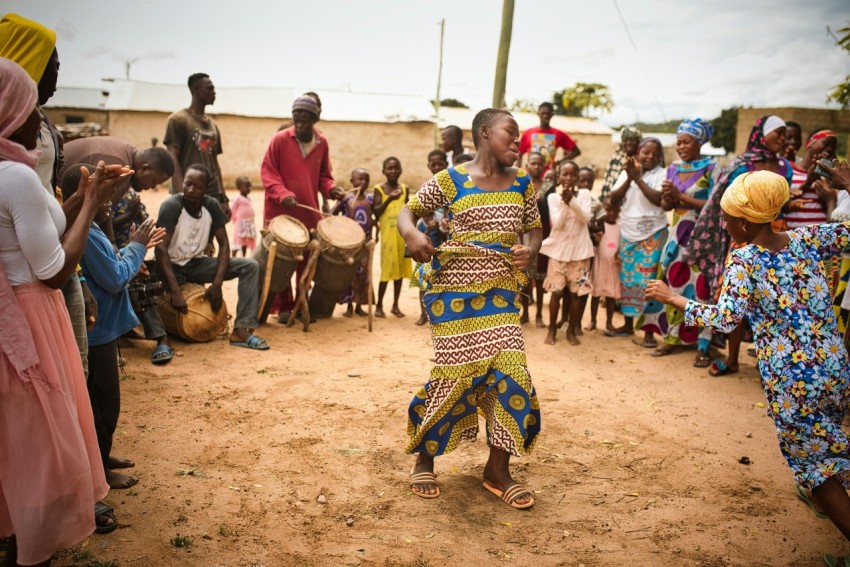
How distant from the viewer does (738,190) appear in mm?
3148

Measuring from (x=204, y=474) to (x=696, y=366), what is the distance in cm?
465

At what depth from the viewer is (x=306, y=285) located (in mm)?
7086

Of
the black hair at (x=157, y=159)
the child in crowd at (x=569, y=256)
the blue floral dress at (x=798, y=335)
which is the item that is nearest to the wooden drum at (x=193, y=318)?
the black hair at (x=157, y=159)

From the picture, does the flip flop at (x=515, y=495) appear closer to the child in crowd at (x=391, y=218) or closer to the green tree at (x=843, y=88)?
the child in crowd at (x=391, y=218)

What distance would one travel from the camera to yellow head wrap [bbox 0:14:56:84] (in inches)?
109

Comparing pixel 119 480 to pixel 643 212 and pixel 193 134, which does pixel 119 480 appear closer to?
pixel 193 134

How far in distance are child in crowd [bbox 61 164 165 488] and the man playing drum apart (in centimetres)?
222

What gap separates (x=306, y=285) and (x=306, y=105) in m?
1.85

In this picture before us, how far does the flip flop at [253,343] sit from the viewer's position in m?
6.37

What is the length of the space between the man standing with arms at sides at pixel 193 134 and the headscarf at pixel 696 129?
459 centimetres

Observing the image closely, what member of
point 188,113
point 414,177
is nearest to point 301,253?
point 188,113

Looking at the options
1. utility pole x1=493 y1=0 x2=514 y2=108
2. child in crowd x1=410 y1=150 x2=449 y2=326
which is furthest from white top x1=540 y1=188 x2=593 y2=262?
utility pole x1=493 y1=0 x2=514 y2=108

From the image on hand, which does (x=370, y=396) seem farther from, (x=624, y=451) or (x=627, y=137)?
(x=627, y=137)

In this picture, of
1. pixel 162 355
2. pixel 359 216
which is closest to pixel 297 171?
pixel 359 216
